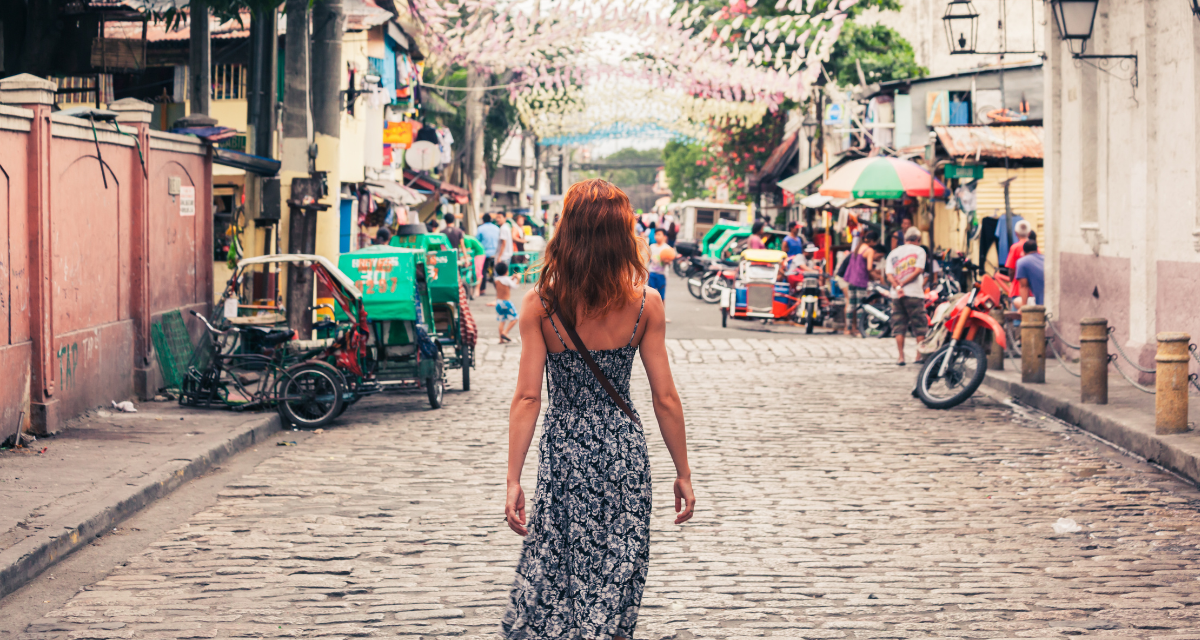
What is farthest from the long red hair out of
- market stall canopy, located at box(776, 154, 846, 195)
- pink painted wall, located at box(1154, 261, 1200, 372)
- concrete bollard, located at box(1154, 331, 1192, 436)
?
market stall canopy, located at box(776, 154, 846, 195)

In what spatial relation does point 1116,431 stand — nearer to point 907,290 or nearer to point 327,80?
point 907,290

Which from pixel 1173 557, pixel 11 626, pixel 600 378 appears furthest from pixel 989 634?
pixel 11 626

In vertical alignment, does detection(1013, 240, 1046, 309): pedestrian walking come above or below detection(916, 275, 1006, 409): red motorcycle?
above

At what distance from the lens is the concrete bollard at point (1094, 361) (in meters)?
11.0

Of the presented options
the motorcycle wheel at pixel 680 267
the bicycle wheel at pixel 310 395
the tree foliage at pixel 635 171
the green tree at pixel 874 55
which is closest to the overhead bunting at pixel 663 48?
the green tree at pixel 874 55

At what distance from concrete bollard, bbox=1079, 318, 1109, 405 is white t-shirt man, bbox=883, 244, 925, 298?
528 cm

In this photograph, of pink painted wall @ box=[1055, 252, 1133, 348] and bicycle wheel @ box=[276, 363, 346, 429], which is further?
pink painted wall @ box=[1055, 252, 1133, 348]

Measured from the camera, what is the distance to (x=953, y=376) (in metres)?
12.1

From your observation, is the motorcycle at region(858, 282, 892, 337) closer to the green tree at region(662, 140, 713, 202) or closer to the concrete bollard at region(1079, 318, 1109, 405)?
the concrete bollard at region(1079, 318, 1109, 405)

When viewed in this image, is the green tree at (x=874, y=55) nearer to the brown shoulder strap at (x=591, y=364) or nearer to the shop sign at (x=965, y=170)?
the shop sign at (x=965, y=170)

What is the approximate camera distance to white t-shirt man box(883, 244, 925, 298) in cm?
1645

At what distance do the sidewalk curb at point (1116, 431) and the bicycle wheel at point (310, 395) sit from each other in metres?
6.48

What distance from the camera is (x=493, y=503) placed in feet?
24.9

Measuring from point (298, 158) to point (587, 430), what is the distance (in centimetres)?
1195
